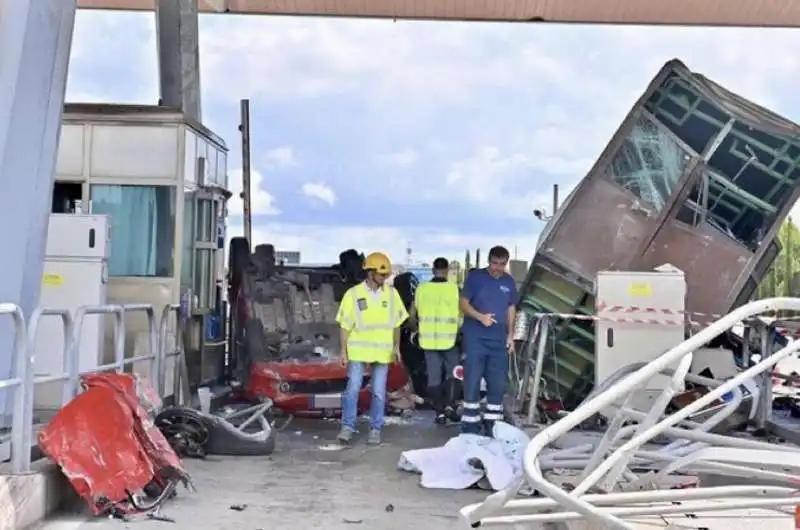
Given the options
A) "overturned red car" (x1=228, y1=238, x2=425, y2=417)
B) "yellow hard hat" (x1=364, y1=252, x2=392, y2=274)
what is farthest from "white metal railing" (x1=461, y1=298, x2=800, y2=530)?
"overturned red car" (x1=228, y1=238, x2=425, y2=417)

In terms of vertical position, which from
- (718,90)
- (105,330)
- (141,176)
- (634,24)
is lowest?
(105,330)

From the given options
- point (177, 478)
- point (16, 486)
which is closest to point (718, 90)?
point (177, 478)

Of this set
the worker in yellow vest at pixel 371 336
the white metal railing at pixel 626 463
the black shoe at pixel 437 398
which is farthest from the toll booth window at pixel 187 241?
the white metal railing at pixel 626 463

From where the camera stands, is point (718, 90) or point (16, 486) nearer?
point (16, 486)

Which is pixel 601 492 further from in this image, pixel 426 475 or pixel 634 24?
pixel 634 24

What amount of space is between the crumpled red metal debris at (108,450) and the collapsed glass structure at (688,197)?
16.7ft

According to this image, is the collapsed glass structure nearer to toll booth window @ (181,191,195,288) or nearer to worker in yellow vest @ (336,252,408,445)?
worker in yellow vest @ (336,252,408,445)

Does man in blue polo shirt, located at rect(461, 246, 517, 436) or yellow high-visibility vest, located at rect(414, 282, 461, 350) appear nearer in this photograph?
man in blue polo shirt, located at rect(461, 246, 517, 436)

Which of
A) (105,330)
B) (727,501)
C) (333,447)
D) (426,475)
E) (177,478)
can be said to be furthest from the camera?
(105,330)

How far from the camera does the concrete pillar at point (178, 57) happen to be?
11.8 metres

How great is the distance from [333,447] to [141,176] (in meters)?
3.34

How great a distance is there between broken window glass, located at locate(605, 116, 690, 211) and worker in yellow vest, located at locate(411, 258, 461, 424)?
2.12 m

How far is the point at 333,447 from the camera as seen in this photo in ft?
28.2

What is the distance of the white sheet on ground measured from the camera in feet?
22.7
